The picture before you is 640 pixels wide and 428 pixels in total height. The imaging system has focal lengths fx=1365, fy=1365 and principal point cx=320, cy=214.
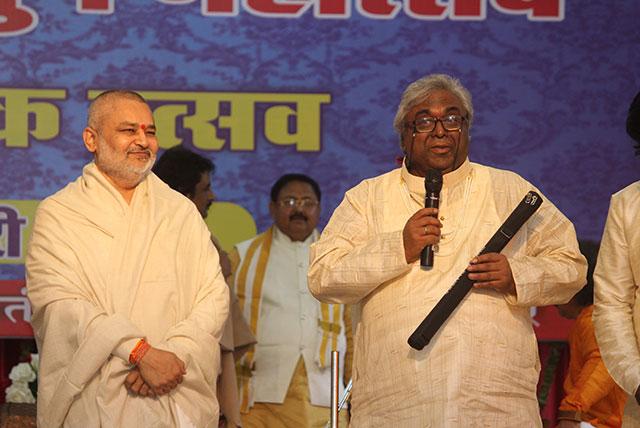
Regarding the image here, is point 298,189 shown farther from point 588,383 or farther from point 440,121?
point 440,121

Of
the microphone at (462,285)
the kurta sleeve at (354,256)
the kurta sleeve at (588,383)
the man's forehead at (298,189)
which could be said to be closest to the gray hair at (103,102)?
the kurta sleeve at (354,256)

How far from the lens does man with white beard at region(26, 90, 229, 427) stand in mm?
4629

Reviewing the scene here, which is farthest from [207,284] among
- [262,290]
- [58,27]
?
[58,27]

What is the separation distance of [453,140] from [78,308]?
54.7 inches

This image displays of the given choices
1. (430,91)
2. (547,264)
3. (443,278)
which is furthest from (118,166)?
(547,264)

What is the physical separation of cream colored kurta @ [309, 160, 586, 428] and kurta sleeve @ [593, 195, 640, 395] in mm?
103

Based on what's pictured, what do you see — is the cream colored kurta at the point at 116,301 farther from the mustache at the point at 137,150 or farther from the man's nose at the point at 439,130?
the man's nose at the point at 439,130

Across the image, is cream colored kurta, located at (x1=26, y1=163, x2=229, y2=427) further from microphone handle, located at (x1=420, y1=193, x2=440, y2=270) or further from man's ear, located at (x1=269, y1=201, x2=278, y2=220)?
man's ear, located at (x1=269, y1=201, x2=278, y2=220)

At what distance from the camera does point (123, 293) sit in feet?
15.6

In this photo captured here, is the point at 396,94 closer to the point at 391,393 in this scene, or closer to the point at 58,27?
the point at 58,27

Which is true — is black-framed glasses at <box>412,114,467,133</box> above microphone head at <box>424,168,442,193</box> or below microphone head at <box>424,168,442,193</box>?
above

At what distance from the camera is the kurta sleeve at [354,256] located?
436cm

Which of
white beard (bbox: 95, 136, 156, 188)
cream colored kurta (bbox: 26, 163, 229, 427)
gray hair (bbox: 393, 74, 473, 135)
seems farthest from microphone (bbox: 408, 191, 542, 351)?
white beard (bbox: 95, 136, 156, 188)

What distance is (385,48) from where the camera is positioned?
7.30m
